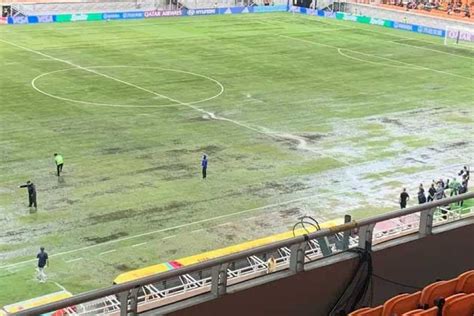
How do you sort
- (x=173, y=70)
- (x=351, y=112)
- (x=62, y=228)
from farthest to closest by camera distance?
(x=173, y=70)
(x=351, y=112)
(x=62, y=228)

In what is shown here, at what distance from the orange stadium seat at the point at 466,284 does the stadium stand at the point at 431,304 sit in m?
0.13

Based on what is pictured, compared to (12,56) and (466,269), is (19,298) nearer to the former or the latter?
(466,269)

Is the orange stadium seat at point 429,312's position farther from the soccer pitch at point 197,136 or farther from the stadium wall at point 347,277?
the soccer pitch at point 197,136

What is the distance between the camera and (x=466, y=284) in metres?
9.76

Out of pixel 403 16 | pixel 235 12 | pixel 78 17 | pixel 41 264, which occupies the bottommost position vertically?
pixel 41 264

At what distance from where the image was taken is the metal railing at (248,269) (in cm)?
760

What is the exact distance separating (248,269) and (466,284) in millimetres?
2652

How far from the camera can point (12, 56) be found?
1821 inches

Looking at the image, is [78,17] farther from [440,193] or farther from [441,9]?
[440,193]

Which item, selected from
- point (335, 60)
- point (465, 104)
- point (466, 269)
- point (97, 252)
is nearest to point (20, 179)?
point (97, 252)

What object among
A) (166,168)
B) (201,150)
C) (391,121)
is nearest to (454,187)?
(166,168)

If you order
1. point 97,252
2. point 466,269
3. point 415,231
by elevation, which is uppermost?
point 415,231

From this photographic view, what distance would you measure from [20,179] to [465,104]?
883 inches

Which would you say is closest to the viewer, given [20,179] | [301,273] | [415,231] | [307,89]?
[301,273]
